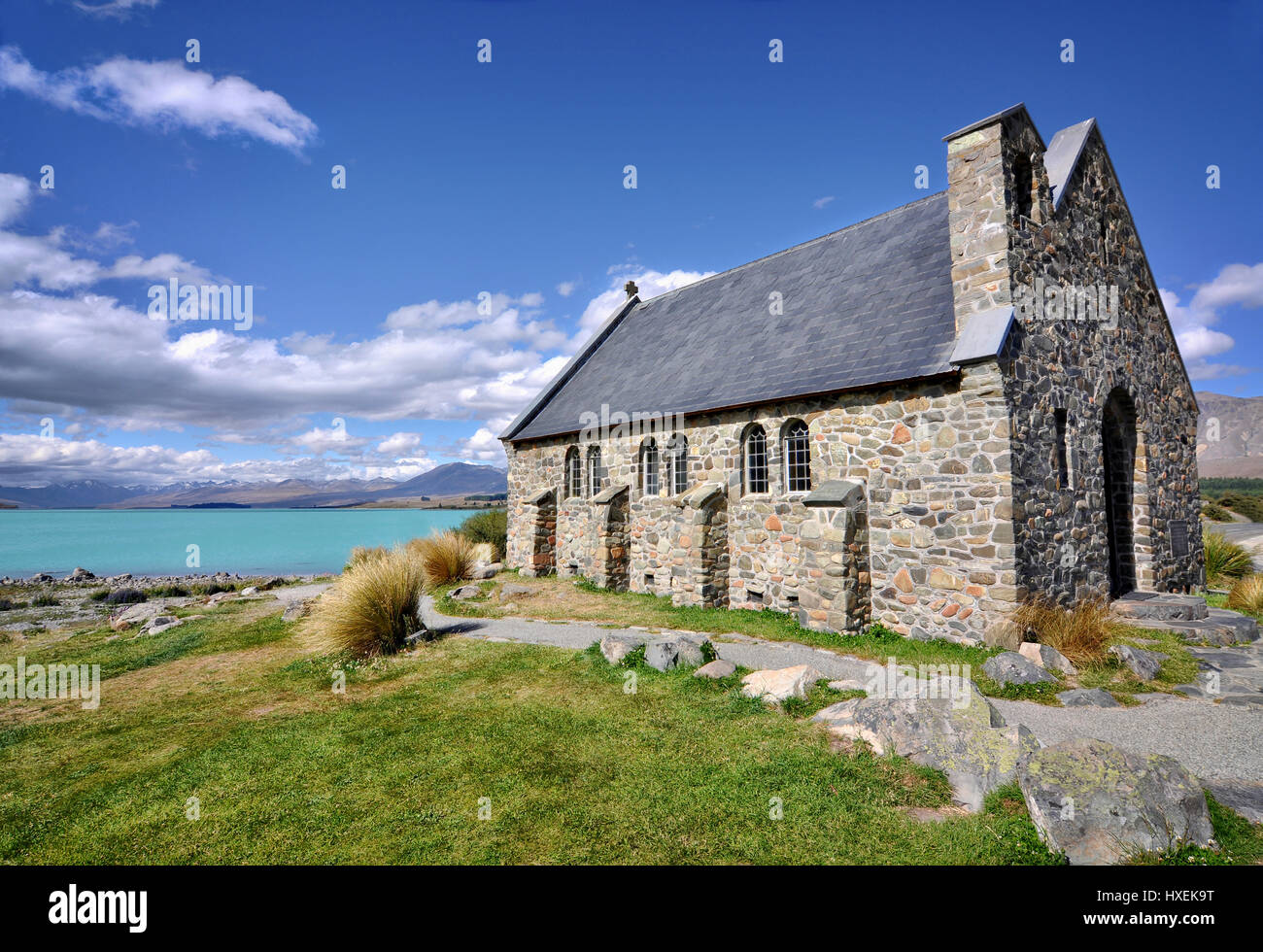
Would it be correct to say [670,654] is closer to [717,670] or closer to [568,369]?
[717,670]

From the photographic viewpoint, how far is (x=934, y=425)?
9.84 metres

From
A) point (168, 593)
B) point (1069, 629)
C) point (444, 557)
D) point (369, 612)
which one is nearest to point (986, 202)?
point (1069, 629)

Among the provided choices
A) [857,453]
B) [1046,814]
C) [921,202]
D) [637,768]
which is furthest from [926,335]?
[637,768]

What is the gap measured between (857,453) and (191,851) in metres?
10.7

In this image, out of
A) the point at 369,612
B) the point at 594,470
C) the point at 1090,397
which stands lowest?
the point at 369,612

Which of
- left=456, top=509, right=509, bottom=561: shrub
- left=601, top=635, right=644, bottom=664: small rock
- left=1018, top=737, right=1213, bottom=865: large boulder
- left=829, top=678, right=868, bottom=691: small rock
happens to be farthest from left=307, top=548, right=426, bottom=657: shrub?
left=456, top=509, right=509, bottom=561: shrub

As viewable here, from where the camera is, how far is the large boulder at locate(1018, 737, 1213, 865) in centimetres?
379

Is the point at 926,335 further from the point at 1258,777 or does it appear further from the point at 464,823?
the point at 464,823

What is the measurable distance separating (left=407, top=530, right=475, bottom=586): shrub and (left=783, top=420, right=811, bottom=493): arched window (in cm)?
1187

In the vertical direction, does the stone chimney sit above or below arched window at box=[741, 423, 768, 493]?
above

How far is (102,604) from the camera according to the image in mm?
19891

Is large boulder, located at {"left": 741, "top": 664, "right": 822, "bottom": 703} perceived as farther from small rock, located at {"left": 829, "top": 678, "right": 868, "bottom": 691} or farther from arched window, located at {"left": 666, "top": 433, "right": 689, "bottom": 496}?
arched window, located at {"left": 666, "top": 433, "right": 689, "bottom": 496}

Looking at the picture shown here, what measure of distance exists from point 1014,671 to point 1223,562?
42.8 feet

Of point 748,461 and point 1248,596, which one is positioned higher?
point 748,461
